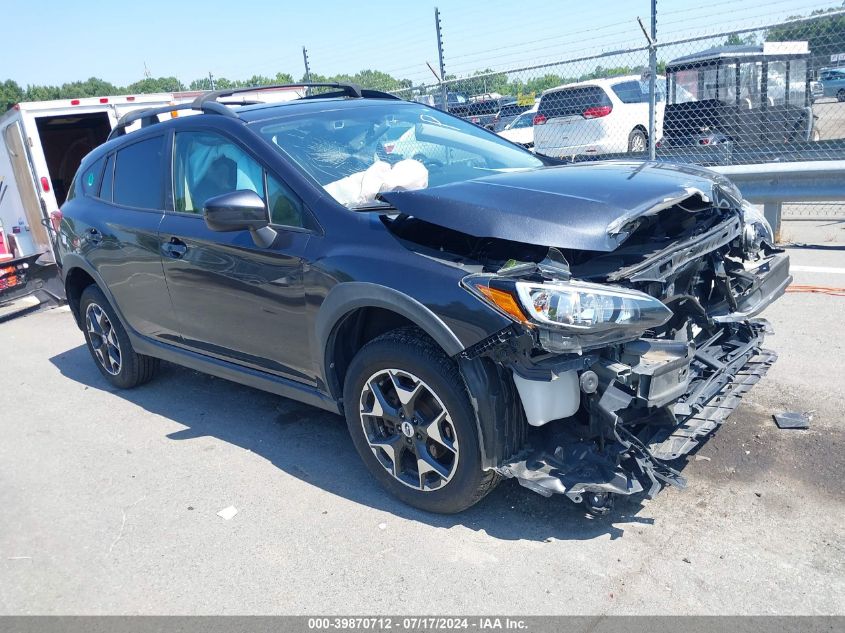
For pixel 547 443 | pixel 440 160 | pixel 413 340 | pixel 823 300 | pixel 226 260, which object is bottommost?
pixel 823 300

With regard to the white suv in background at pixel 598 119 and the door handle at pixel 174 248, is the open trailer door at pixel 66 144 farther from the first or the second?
the door handle at pixel 174 248

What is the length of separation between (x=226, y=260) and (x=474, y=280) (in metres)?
1.66

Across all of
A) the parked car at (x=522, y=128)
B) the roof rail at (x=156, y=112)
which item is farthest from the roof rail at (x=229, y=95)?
the parked car at (x=522, y=128)

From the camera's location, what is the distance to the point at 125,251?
4.81 m

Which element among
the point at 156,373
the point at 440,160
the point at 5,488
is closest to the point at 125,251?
the point at 156,373

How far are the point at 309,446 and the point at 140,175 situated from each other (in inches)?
85.0

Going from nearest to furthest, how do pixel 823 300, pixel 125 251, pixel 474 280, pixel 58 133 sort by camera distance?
pixel 474 280, pixel 125 251, pixel 823 300, pixel 58 133

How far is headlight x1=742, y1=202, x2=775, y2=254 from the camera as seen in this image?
385 centimetres

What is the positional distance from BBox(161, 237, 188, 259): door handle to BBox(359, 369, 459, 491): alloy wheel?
1586 millimetres

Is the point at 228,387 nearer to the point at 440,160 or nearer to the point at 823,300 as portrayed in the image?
the point at 440,160

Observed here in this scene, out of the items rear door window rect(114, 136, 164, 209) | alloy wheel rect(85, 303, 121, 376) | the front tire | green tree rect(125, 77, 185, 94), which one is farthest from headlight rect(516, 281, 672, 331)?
green tree rect(125, 77, 185, 94)

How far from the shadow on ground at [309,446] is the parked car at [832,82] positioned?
11364 millimetres

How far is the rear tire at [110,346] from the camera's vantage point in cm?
534

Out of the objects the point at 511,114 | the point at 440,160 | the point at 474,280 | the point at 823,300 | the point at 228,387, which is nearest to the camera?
the point at 474,280
